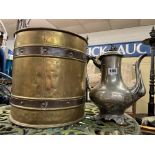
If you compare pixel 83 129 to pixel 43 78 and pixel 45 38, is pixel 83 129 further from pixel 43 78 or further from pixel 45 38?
pixel 45 38

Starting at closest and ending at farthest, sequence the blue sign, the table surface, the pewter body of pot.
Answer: the table surface, the pewter body of pot, the blue sign

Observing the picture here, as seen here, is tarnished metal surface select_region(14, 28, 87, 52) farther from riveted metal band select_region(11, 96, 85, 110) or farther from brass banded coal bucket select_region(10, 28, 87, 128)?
riveted metal band select_region(11, 96, 85, 110)

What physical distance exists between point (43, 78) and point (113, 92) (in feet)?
0.89

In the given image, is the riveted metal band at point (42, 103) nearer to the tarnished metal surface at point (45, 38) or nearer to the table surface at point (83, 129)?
the table surface at point (83, 129)

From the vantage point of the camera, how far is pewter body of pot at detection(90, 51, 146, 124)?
67 cm

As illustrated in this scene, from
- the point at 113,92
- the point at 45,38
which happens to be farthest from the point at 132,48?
the point at 45,38

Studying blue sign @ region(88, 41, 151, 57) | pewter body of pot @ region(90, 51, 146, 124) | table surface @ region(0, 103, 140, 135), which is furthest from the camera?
blue sign @ region(88, 41, 151, 57)

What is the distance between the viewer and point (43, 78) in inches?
23.5

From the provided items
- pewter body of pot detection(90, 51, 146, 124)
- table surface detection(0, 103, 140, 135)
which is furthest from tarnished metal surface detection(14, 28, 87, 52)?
table surface detection(0, 103, 140, 135)

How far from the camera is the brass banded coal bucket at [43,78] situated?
1.96 ft

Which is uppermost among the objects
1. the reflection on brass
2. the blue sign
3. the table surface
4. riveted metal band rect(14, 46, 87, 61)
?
the blue sign

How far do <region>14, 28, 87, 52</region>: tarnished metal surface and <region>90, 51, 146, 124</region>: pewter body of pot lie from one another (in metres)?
0.18
